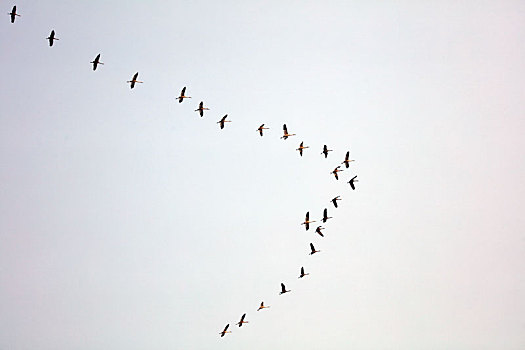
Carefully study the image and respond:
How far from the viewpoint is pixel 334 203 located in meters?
97.9

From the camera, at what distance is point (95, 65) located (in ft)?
310

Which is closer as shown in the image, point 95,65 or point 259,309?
point 95,65

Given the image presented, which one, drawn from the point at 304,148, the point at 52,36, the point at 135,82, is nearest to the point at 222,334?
the point at 304,148

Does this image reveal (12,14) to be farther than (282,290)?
No

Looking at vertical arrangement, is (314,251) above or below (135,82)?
below

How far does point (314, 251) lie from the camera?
100 metres

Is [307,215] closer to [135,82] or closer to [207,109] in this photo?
[207,109]

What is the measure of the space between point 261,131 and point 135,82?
14.9 m

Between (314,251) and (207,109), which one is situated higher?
(207,109)

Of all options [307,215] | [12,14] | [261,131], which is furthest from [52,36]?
[307,215]


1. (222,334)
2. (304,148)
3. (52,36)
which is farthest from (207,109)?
(222,334)

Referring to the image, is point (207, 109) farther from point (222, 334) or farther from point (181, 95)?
point (222, 334)

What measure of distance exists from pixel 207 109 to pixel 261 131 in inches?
261

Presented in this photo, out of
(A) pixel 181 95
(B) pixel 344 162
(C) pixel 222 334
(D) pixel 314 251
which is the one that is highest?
(A) pixel 181 95
